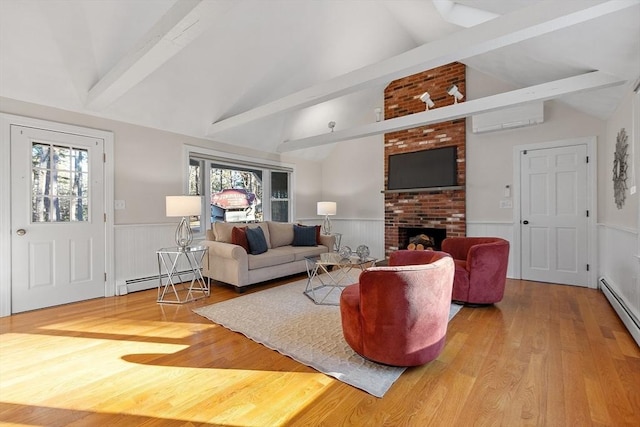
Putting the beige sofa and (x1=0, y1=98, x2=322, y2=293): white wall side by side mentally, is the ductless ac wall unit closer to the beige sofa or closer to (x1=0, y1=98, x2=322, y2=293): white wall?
the beige sofa

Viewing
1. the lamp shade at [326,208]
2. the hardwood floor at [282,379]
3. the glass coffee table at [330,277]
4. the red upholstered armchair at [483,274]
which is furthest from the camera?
the lamp shade at [326,208]

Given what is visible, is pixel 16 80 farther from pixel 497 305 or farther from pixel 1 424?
pixel 497 305

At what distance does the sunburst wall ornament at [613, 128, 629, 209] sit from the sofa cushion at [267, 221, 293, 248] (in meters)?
4.21

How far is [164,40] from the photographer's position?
2.37 metres

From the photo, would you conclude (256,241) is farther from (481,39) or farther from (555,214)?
(555,214)

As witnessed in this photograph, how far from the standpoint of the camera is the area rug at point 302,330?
200cm

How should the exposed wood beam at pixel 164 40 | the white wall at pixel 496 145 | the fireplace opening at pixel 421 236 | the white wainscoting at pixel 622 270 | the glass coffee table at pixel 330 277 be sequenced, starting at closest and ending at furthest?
the exposed wood beam at pixel 164 40
the white wainscoting at pixel 622 270
the glass coffee table at pixel 330 277
the white wall at pixel 496 145
the fireplace opening at pixel 421 236

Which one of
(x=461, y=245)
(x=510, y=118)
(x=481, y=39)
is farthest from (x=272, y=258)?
(x=510, y=118)

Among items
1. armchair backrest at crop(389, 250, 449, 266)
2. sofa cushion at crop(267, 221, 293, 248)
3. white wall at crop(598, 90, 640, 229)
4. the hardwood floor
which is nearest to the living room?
white wall at crop(598, 90, 640, 229)

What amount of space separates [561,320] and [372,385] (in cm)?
229

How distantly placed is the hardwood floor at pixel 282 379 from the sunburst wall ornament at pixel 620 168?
129 cm

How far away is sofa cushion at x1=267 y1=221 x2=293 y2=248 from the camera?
5016mm

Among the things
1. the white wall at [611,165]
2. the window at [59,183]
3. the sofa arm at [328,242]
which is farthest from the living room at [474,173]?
the sofa arm at [328,242]

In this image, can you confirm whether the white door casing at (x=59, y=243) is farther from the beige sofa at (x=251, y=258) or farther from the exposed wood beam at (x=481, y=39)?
the exposed wood beam at (x=481, y=39)
